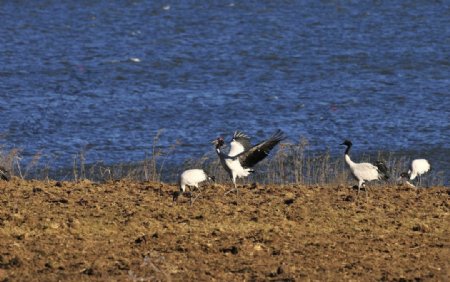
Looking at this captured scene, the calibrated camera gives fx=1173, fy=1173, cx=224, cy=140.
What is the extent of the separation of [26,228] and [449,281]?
538cm

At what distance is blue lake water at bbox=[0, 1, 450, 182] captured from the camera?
29.9 meters

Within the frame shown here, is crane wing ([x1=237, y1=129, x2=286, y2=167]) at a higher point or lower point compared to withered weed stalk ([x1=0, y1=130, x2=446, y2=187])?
higher

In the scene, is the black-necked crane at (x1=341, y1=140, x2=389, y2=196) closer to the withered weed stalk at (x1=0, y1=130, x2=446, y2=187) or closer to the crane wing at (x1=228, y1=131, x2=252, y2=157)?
the crane wing at (x1=228, y1=131, x2=252, y2=157)

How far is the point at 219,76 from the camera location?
4056 centimetres

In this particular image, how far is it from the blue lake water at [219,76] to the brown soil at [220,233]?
381 inches

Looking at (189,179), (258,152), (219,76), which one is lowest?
(219,76)

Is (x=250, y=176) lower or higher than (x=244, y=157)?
lower

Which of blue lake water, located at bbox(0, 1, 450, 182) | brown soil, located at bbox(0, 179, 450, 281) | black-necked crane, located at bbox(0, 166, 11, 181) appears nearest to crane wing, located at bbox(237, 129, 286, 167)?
brown soil, located at bbox(0, 179, 450, 281)

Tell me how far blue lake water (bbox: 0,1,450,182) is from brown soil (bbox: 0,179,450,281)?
967cm

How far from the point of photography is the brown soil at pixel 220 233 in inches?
477

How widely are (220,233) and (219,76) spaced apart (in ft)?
87.6

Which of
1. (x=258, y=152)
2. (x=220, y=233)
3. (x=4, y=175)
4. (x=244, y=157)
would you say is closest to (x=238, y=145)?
(x=244, y=157)

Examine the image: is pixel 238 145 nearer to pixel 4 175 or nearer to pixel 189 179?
pixel 189 179

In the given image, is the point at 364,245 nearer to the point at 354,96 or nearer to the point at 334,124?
the point at 334,124
